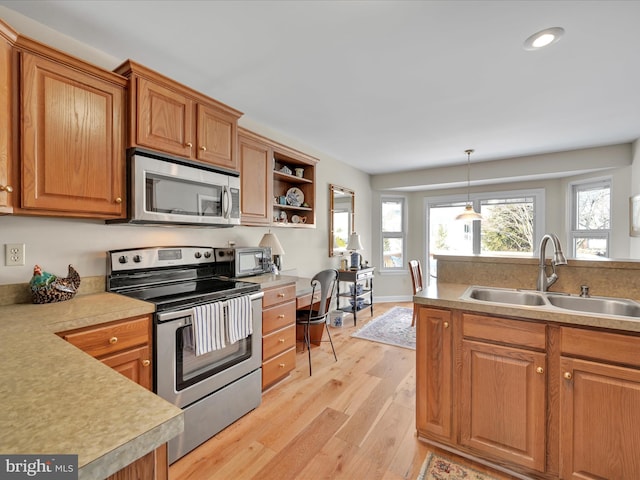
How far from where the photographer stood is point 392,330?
13.1 ft

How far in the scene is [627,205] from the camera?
144 inches

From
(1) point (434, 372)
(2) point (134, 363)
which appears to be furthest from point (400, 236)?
(2) point (134, 363)

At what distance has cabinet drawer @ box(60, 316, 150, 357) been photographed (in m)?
1.36

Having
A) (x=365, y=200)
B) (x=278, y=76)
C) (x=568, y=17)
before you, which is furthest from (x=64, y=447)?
(x=365, y=200)

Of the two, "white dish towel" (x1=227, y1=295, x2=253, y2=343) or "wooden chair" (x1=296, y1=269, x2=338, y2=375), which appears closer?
"white dish towel" (x1=227, y1=295, x2=253, y2=343)

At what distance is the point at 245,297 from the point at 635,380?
2.09 metres

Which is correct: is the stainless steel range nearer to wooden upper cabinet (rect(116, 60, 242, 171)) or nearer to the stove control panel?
the stove control panel

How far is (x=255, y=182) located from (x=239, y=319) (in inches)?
52.7

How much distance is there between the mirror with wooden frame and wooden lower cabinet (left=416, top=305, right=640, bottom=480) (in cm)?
268

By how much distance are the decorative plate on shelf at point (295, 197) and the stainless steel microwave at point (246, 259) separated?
0.87 metres

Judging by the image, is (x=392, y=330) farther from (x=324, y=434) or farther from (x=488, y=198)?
(x=488, y=198)

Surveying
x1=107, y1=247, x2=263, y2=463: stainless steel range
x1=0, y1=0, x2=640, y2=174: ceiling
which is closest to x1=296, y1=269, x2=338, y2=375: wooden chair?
x1=107, y1=247, x2=263, y2=463: stainless steel range

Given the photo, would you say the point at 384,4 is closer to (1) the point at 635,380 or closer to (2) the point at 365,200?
(1) the point at 635,380

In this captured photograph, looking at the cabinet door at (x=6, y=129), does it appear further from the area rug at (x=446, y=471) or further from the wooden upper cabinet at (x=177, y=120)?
the area rug at (x=446, y=471)
